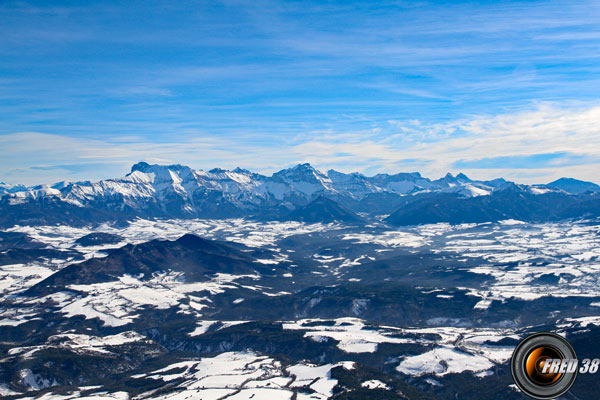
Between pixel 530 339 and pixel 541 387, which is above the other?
pixel 530 339
